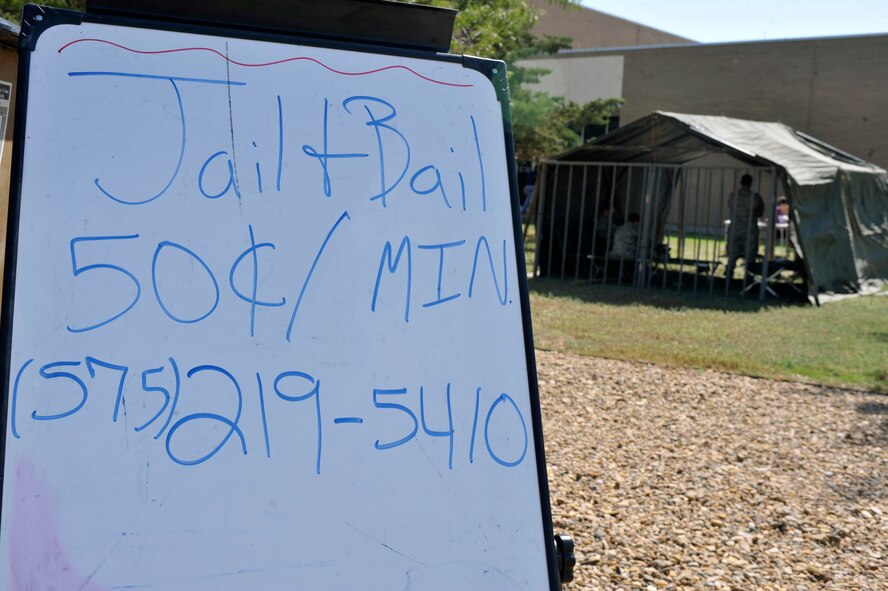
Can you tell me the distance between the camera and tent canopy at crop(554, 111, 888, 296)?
13930 millimetres

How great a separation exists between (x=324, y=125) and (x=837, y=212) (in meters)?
13.9

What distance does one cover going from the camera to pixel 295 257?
2.03m

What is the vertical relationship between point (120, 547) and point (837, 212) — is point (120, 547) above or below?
below

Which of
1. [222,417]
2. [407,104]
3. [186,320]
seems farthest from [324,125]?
[222,417]

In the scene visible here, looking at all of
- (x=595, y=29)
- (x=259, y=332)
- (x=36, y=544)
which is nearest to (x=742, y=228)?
(x=259, y=332)

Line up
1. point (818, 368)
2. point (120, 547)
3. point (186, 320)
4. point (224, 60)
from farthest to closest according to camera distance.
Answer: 1. point (818, 368)
2. point (224, 60)
3. point (186, 320)
4. point (120, 547)

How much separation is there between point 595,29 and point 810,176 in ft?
122

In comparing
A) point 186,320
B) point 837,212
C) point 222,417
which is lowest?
point 222,417

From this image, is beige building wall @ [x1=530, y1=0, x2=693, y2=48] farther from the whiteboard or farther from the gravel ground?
the whiteboard

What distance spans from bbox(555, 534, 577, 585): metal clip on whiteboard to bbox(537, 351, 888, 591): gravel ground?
6.78 ft

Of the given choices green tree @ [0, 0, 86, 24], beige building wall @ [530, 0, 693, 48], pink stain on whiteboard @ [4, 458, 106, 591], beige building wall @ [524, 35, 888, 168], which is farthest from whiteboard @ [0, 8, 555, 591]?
beige building wall @ [530, 0, 693, 48]

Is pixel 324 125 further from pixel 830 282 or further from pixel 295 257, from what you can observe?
pixel 830 282

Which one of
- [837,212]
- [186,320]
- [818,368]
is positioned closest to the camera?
[186,320]

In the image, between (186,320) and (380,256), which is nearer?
(186,320)
